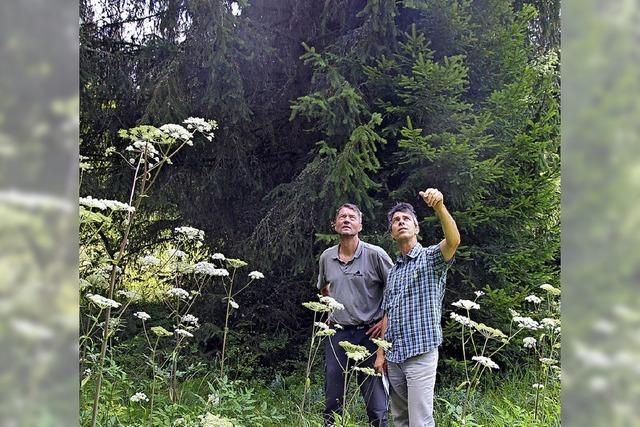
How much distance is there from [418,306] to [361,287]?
0.60 metres

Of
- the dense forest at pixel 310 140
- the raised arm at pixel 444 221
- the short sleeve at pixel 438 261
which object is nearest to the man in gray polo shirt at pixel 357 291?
the short sleeve at pixel 438 261

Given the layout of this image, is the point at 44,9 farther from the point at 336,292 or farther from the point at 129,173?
the point at 129,173

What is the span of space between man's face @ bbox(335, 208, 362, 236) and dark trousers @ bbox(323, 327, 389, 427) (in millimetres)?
556

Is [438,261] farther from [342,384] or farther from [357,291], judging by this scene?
[342,384]

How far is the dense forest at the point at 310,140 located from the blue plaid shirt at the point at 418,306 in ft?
5.33

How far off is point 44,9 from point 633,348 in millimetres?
627

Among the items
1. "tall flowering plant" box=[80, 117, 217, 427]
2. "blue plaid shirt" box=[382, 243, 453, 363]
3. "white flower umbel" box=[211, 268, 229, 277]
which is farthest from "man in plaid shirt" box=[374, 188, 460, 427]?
"tall flowering plant" box=[80, 117, 217, 427]

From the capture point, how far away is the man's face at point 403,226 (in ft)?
9.39

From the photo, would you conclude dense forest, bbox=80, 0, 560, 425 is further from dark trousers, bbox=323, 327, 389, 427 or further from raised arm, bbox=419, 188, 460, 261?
raised arm, bbox=419, 188, 460, 261

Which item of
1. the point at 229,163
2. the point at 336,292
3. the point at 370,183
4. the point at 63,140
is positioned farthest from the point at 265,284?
the point at 63,140

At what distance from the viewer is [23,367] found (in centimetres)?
56

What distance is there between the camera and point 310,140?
19.1 feet

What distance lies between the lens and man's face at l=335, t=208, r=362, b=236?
333 cm

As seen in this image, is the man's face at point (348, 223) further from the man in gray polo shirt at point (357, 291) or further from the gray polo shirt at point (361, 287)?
the gray polo shirt at point (361, 287)
